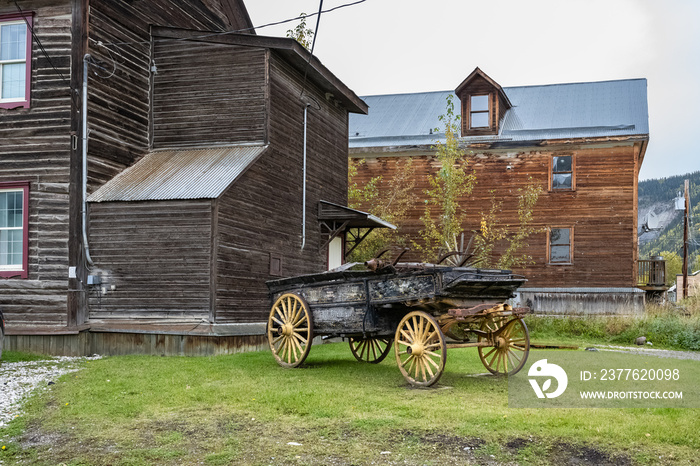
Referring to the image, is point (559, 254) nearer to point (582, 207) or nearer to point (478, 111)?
point (582, 207)

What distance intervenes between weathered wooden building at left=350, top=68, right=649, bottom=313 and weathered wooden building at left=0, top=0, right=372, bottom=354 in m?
13.9

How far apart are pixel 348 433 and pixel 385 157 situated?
80.2 ft

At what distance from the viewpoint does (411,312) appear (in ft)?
33.2

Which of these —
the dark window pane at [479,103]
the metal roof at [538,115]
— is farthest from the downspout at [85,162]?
Answer: the dark window pane at [479,103]

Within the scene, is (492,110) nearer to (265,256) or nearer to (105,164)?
(265,256)

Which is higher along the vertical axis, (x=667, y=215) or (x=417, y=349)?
(x=667, y=215)

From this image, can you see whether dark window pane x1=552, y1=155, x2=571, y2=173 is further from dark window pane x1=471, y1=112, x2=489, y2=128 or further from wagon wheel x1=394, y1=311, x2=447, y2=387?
wagon wheel x1=394, y1=311, x2=447, y2=387

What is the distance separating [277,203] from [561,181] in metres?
15.2

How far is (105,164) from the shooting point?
15.9m

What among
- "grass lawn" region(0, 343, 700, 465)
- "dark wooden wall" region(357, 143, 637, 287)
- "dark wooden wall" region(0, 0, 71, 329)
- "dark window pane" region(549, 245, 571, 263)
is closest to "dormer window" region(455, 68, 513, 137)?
"dark wooden wall" region(357, 143, 637, 287)

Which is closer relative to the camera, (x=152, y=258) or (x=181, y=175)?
(x=152, y=258)

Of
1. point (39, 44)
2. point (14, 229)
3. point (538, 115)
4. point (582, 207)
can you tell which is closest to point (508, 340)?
point (14, 229)

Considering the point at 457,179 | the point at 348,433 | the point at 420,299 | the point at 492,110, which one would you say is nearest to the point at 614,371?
the point at 420,299

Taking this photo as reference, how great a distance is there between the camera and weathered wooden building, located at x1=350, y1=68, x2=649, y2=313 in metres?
27.5
